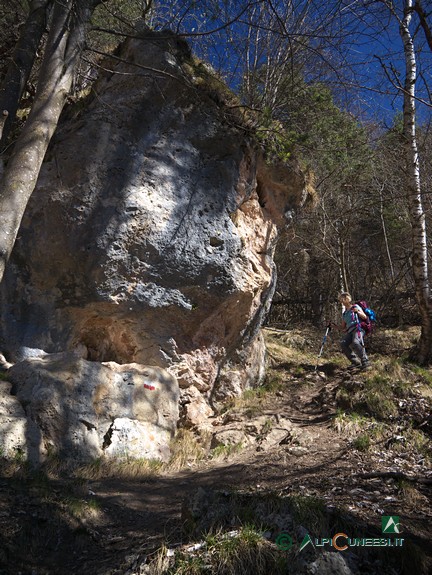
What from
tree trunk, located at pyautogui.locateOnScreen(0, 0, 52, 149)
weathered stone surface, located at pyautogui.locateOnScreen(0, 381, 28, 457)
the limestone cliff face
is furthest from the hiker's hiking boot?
tree trunk, located at pyautogui.locateOnScreen(0, 0, 52, 149)

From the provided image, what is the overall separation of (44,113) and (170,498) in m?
4.00

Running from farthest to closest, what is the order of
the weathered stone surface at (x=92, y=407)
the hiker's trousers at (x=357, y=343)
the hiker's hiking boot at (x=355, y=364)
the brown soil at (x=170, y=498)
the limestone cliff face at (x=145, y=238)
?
the hiker's hiking boot at (x=355, y=364) → the hiker's trousers at (x=357, y=343) → the limestone cliff face at (x=145, y=238) → the weathered stone surface at (x=92, y=407) → the brown soil at (x=170, y=498)

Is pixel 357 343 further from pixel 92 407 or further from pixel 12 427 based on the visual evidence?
pixel 12 427

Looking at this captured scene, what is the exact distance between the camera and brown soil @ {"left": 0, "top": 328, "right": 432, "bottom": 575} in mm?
2992

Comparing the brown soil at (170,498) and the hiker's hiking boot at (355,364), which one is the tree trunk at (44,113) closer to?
the brown soil at (170,498)

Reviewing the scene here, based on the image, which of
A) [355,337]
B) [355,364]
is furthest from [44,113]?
[355,364]

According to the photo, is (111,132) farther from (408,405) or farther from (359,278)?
(359,278)

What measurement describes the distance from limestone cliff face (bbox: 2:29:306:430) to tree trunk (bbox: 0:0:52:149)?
1.37 meters

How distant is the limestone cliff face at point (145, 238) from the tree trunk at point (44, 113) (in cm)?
166

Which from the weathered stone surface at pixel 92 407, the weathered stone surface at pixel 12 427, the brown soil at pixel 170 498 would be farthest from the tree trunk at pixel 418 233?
the weathered stone surface at pixel 12 427

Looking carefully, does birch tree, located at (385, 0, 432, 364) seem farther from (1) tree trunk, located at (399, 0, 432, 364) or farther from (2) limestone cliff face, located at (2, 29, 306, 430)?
(2) limestone cliff face, located at (2, 29, 306, 430)

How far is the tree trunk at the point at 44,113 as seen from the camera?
3375 mm

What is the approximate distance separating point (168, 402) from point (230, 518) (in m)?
3.40

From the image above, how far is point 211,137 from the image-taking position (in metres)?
7.59
